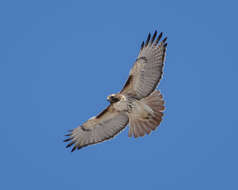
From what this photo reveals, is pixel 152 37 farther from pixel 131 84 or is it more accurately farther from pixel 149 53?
pixel 131 84

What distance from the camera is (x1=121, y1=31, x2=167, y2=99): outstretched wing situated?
1157 cm

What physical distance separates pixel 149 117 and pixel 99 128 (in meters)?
1.19

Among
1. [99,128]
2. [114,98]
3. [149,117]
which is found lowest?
[149,117]

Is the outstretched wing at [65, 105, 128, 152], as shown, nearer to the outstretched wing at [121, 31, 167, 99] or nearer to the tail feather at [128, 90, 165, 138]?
the tail feather at [128, 90, 165, 138]

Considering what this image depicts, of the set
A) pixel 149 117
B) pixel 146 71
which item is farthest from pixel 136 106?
pixel 146 71

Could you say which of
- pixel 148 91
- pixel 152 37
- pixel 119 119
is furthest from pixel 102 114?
pixel 152 37

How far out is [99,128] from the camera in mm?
11938

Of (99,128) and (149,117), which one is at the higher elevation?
(99,128)

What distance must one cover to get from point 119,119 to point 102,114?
1.37 feet

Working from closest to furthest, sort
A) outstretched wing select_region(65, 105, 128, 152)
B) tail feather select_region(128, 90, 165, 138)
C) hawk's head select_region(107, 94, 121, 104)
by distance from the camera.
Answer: hawk's head select_region(107, 94, 121, 104), tail feather select_region(128, 90, 165, 138), outstretched wing select_region(65, 105, 128, 152)

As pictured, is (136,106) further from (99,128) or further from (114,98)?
(99,128)

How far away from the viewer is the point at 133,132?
468 inches

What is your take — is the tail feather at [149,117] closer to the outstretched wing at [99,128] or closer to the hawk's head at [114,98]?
the outstretched wing at [99,128]

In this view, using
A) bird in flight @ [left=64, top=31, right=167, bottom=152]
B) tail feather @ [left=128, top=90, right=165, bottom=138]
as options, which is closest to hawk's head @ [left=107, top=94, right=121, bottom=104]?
bird in flight @ [left=64, top=31, right=167, bottom=152]
